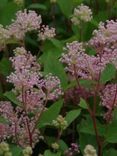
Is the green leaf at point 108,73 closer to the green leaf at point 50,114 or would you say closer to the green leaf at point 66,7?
the green leaf at point 50,114

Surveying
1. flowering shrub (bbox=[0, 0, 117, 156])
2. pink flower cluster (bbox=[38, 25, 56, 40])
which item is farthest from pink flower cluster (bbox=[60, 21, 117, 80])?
pink flower cluster (bbox=[38, 25, 56, 40])

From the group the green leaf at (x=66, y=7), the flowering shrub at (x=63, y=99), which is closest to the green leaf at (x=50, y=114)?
the flowering shrub at (x=63, y=99)

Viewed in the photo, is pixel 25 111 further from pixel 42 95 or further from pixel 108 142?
pixel 108 142

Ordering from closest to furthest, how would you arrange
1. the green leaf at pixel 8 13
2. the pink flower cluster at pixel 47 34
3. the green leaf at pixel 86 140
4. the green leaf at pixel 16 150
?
the green leaf at pixel 16 150, the green leaf at pixel 86 140, the pink flower cluster at pixel 47 34, the green leaf at pixel 8 13

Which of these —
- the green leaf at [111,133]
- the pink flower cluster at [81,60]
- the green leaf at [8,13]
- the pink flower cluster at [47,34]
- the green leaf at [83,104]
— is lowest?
the green leaf at [111,133]

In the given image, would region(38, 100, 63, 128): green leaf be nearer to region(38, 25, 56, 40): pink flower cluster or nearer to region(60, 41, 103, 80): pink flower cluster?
region(60, 41, 103, 80): pink flower cluster
